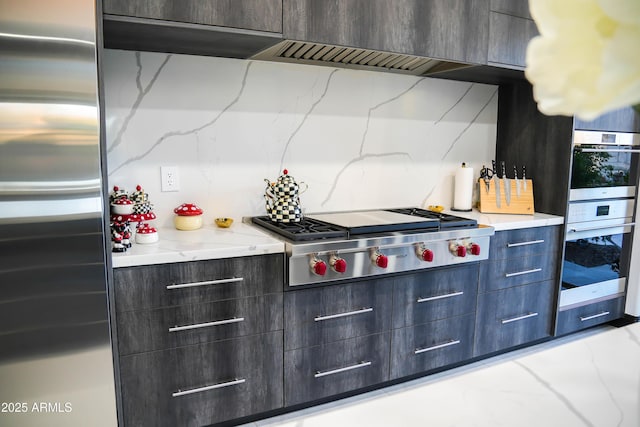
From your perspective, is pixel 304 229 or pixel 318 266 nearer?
pixel 318 266

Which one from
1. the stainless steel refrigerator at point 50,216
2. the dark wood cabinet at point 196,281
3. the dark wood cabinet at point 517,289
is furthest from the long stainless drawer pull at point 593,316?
the stainless steel refrigerator at point 50,216

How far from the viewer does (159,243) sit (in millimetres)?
1908

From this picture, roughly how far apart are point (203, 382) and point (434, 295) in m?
1.16

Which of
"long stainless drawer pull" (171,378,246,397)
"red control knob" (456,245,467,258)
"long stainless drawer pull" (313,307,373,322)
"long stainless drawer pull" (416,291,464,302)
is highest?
"red control knob" (456,245,467,258)

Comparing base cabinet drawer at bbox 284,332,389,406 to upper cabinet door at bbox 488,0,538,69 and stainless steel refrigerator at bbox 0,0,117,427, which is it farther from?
upper cabinet door at bbox 488,0,538,69

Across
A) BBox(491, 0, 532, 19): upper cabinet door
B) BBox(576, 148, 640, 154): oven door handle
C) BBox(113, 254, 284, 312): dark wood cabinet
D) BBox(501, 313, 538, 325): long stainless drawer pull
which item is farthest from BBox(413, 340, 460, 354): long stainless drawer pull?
BBox(491, 0, 532, 19): upper cabinet door

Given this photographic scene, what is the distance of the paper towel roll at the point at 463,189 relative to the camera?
291 centimetres

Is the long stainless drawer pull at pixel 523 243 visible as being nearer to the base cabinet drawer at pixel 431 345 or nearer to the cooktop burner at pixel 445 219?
the cooktop burner at pixel 445 219

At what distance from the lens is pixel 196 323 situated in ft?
6.03

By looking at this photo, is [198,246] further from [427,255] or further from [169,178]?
[427,255]

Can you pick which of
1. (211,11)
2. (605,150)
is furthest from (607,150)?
(211,11)

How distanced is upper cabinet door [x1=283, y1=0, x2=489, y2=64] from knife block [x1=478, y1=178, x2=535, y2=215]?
840 mm

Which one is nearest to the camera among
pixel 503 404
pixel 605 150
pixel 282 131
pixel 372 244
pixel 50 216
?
pixel 503 404

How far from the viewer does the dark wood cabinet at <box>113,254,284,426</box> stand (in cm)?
175
